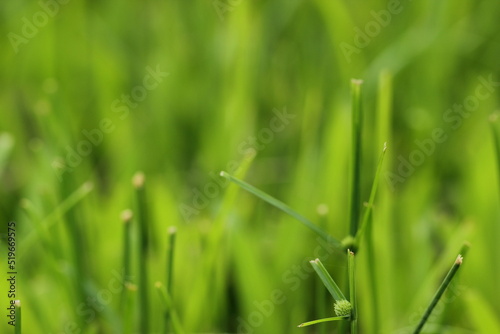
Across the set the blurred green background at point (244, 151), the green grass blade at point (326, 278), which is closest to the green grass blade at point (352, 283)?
the green grass blade at point (326, 278)

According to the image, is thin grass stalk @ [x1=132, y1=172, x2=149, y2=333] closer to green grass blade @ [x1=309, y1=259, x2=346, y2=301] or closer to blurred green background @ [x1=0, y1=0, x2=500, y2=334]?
blurred green background @ [x1=0, y1=0, x2=500, y2=334]

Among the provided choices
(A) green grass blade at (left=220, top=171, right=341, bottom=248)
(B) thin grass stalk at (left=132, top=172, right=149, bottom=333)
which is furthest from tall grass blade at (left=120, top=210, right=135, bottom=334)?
(A) green grass blade at (left=220, top=171, right=341, bottom=248)

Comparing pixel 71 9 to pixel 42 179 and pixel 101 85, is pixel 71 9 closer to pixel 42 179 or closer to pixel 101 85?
pixel 101 85

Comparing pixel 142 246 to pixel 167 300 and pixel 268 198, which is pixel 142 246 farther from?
pixel 268 198

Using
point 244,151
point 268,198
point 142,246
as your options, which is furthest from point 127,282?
point 244,151

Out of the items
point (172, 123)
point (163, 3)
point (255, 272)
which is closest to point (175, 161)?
point (172, 123)
